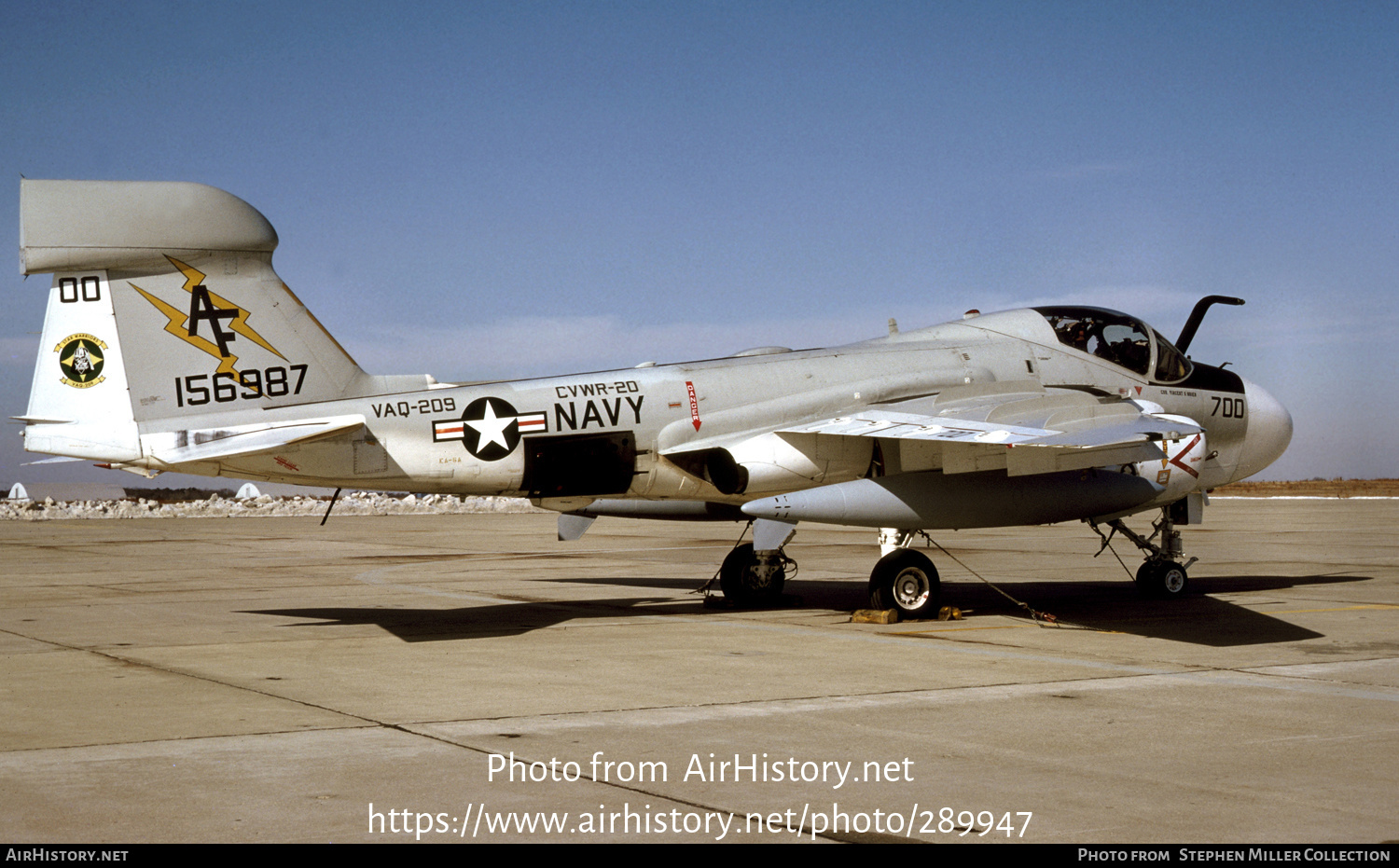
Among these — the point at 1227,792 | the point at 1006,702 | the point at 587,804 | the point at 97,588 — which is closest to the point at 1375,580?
the point at 1006,702

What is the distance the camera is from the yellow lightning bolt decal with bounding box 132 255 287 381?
1178 centimetres

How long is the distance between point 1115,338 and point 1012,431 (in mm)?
4187

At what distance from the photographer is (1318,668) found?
1008 cm

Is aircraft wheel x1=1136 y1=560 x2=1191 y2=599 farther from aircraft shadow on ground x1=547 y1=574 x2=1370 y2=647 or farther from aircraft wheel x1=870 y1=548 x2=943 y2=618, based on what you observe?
aircraft wheel x1=870 y1=548 x2=943 y2=618

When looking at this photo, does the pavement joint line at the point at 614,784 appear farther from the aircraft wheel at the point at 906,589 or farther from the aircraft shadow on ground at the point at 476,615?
the aircraft wheel at the point at 906,589

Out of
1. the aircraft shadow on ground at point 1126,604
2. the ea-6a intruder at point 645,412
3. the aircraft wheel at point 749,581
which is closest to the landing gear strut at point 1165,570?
the aircraft shadow on ground at point 1126,604

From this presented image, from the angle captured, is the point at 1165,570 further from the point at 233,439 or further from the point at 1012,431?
the point at 233,439

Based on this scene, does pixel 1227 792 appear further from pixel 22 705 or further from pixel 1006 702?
pixel 22 705

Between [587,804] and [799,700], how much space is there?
10.4ft

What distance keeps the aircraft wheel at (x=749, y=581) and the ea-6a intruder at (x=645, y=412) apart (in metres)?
0.04

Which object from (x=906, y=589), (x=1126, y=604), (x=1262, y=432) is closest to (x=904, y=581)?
(x=906, y=589)

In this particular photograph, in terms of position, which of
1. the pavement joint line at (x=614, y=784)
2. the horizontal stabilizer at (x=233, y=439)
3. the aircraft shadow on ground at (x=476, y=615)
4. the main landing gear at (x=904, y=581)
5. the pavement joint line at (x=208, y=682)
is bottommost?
the aircraft shadow on ground at (x=476, y=615)

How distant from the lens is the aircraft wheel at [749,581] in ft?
52.2

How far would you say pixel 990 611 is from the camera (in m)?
15.0
